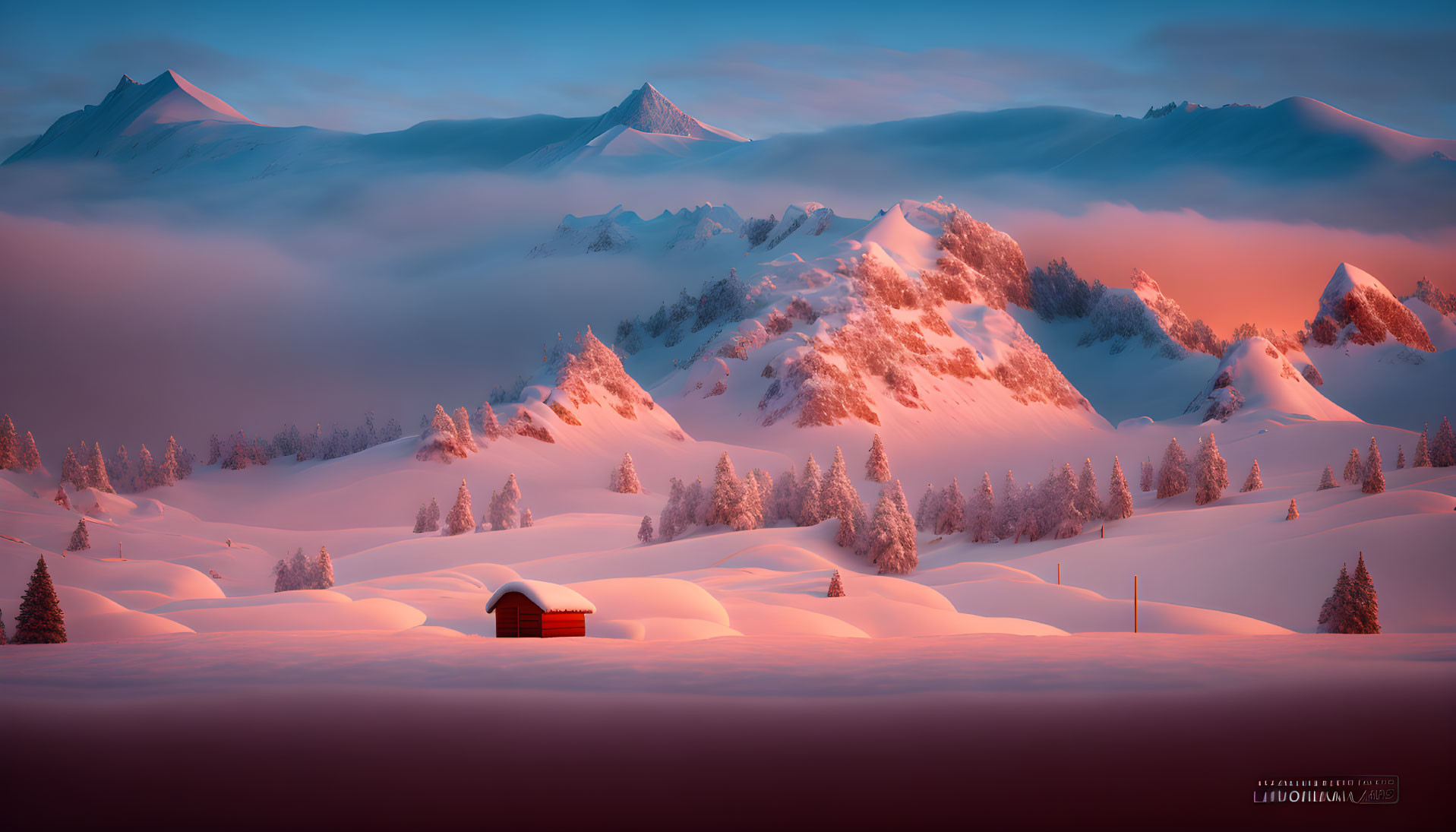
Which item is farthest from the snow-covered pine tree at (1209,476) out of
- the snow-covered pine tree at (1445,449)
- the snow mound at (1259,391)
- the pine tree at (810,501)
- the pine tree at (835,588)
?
the snow mound at (1259,391)

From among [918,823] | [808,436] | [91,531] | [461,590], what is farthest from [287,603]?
[808,436]

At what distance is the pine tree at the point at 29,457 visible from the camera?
335 ft

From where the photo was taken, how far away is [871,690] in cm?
2155

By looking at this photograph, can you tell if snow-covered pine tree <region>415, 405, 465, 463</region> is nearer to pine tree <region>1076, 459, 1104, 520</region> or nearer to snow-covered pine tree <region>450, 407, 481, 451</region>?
snow-covered pine tree <region>450, 407, 481, 451</region>

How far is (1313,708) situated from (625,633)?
66.3ft

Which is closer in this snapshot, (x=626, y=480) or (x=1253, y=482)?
(x=1253, y=482)

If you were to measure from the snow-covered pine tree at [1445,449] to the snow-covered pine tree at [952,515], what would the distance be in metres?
42.5

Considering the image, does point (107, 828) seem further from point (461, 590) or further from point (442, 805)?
point (461, 590)

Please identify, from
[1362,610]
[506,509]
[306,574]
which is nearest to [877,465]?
[506,509]

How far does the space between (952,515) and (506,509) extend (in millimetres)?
45250

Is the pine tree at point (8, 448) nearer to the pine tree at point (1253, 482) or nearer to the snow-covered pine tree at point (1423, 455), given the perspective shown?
the pine tree at point (1253, 482)

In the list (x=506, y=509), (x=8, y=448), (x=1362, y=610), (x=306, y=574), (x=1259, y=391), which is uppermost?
(x=1259, y=391)

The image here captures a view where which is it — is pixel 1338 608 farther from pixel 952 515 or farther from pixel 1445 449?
pixel 1445 449

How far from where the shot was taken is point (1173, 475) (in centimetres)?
9331
